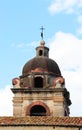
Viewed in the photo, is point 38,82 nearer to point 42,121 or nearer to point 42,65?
point 42,65

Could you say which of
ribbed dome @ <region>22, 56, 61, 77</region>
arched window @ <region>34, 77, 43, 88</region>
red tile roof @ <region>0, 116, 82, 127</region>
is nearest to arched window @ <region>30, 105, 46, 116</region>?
arched window @ <region>34, 77, 43, 88</region>

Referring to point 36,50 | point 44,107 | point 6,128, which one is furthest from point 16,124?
point 36,50

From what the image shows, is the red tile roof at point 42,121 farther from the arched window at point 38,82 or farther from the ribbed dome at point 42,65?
the ribbed dome at point 42,65

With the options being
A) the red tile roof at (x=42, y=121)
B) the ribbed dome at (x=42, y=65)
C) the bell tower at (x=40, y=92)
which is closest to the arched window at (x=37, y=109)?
the bell tower at (x=40, y=92)

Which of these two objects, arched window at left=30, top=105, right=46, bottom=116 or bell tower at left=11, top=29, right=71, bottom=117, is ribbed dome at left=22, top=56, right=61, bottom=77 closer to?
bell tower at left=11, top=29, right=71, bottom=117

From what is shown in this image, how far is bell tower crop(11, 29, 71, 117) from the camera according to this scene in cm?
4891

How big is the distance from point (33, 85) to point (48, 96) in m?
1.47

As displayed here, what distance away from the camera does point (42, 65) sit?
5047cm

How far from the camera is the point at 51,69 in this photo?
50531 millimetres

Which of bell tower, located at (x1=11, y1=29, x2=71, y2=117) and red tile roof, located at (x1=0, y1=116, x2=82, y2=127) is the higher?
bell tower, located at (x1=11, y1=29, x2=71, y2=117)

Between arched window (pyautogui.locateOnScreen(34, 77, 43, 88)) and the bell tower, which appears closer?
the bell tower

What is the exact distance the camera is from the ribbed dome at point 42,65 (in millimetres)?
50375

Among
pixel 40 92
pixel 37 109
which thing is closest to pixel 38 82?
pixel 40 92

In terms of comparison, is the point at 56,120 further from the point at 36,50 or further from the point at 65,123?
the point at 36,50
